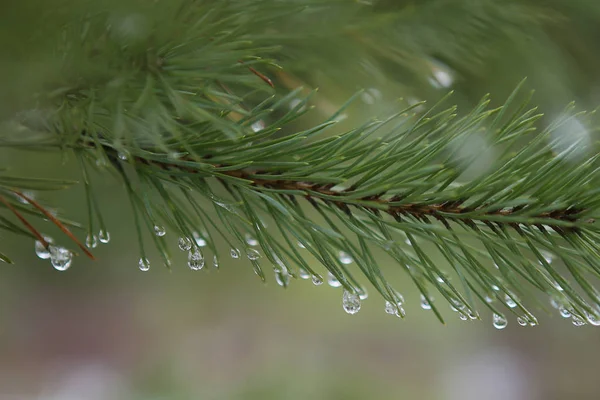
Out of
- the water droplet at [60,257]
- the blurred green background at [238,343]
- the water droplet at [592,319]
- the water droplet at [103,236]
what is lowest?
the water droplet at [592,319]

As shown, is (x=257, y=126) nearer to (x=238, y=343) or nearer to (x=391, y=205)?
(x=391, y=205)

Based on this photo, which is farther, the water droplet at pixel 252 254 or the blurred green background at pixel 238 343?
the blurred green background at pixel 238 343

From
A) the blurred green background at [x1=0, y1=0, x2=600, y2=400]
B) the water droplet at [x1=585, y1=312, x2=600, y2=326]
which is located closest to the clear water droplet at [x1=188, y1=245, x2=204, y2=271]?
the water droplet at [x1=585, y1=312, x2=600, y2=326]

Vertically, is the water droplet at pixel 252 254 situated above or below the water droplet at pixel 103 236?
below

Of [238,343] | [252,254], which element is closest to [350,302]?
[252,254]

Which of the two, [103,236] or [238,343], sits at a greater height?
[238,343]

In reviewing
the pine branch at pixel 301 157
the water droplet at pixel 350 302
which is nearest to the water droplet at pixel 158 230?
the pine branch at pixel 301 157

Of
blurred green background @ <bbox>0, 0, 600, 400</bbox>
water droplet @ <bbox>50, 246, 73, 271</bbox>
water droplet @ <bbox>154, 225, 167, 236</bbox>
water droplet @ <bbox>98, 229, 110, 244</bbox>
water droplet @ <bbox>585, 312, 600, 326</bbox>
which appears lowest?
water droplet @ <bbox>585, 312, 600, 326</bbox>

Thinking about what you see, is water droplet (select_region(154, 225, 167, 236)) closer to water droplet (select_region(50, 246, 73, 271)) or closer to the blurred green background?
water droplet (select_region(50, 246, 73, 271))

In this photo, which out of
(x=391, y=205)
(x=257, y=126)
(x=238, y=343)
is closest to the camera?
(x=391, y=205)

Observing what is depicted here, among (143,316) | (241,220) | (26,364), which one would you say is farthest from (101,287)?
(241,220)

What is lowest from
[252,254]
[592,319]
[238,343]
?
[592,319]

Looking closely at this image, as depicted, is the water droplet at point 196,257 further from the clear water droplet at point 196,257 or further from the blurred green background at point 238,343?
the blurred green background at point 238,343
